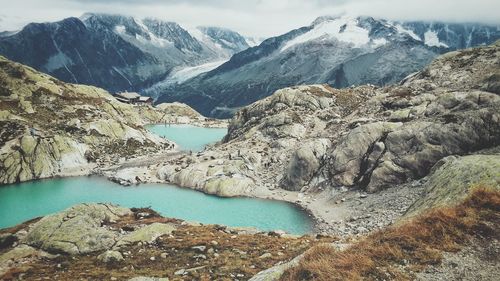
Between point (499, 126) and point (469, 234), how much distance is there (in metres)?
49.0

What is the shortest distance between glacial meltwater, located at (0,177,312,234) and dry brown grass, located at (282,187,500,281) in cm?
4152

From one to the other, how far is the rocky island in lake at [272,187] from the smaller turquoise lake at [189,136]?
284cm

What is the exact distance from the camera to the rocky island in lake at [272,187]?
14.2 metres

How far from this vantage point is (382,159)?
6269 centimetres

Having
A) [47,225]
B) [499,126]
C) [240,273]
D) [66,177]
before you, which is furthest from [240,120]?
[240,273]

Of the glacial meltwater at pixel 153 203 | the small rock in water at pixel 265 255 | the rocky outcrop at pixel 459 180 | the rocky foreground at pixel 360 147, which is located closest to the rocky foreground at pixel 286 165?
the rocky outcrop at pixel 459 180

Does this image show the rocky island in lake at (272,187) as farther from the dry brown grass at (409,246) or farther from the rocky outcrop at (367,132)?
the rocky outcrop at (367,132)

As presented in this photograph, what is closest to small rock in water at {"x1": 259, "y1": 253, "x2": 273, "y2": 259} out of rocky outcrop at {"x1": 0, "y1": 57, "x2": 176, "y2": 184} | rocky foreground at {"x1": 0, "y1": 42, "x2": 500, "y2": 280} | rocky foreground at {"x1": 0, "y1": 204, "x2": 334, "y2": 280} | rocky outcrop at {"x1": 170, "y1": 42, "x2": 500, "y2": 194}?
rocky foreground at {"x1": 0, "y1": 204, "x2": 334, "y2": 280}

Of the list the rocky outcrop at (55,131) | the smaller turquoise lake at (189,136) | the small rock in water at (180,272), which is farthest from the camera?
the smaller turquoise lake at (189,136)

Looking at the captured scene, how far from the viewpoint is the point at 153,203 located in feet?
234

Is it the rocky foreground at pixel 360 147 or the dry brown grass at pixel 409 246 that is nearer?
the dry brown grass at pixel 409 246

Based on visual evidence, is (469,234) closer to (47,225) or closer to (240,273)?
(240,273)

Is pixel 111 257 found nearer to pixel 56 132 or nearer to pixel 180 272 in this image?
pixel 180 272

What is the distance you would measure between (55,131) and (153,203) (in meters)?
49.7
